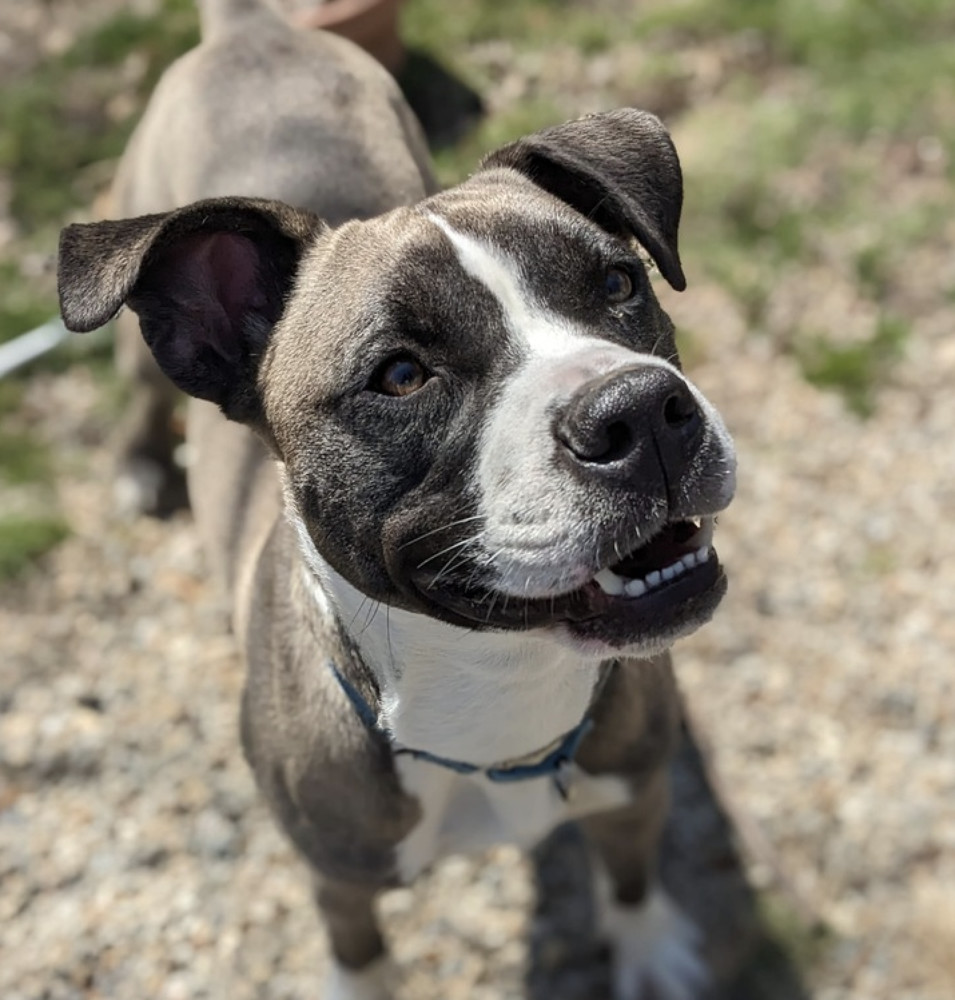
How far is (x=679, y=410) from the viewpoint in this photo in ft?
7.45

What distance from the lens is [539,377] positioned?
2.33 meters

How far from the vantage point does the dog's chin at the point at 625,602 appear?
92.8 inches

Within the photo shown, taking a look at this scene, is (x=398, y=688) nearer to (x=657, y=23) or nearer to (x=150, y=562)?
(x=150, y=562)

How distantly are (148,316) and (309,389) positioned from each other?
1.37 feet

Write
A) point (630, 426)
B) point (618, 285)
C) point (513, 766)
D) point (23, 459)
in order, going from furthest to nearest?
point (23, 459) → point (513, 766) → point (618, 285) → point (630, 426)

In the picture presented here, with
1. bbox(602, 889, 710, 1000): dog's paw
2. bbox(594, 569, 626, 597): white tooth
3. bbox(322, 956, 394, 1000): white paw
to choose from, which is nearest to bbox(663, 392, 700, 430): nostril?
bbox(594, 569, 626, 597): white tooth

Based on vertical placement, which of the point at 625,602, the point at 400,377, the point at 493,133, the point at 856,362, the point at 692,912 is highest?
the point at 400,377

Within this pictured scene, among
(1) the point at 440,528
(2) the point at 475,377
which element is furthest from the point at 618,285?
(1) the point at 440,528

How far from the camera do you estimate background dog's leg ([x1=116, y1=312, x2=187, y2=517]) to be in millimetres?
4922

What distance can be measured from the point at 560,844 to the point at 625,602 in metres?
1.97

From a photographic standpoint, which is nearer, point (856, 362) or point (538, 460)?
point (538, 460)

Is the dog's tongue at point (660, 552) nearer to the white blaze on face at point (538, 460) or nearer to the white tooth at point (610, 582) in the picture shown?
the white tooth at point (610, 582)

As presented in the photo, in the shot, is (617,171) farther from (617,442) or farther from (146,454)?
(146,454)

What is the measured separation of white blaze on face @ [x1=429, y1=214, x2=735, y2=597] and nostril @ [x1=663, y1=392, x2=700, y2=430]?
0.04 metres
